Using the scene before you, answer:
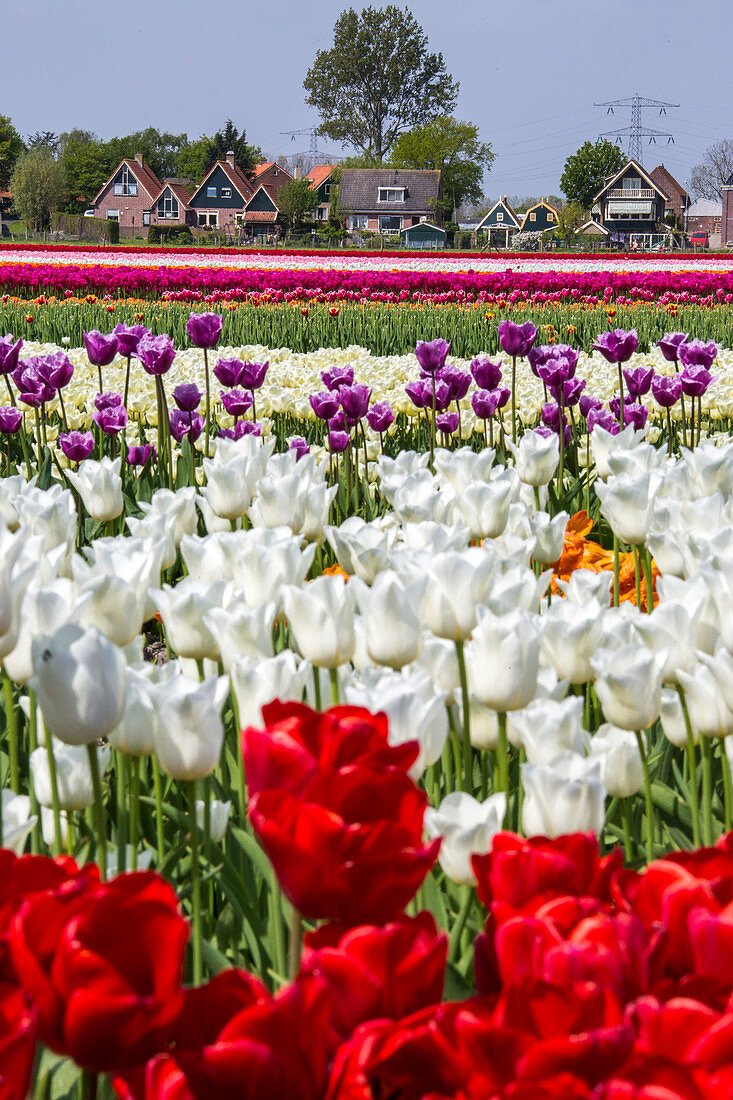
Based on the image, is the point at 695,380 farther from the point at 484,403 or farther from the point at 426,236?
the point at 426,236

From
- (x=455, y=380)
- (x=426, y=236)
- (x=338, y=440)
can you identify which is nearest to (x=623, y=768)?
(x=338, y=440)

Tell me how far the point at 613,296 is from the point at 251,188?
75675 millimetres

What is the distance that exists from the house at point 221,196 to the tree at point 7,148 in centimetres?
1469

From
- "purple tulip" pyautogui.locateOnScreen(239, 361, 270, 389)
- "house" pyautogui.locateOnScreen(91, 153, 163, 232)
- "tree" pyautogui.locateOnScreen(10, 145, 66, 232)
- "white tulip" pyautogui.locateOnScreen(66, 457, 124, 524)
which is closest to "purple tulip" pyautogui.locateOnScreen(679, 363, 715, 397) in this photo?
→ "purple tulip" pyautogui.locateOnScreen(239, 361, 270, 389)


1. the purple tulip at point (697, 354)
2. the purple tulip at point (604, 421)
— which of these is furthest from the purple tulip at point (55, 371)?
the purple tulip at point (697, 354)

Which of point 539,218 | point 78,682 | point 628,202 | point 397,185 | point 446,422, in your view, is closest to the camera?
point 78,682

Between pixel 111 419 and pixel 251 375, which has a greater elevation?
pixel 251 375

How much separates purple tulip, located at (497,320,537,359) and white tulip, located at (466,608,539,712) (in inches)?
104

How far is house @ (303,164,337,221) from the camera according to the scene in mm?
91000

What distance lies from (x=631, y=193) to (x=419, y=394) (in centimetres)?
8815

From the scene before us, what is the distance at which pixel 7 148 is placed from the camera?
8031cm

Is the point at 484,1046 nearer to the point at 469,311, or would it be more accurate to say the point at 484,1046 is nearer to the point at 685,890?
the point at 685,890

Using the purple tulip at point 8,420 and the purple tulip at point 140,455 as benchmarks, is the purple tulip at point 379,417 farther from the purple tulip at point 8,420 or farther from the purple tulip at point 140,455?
the purple tulip at point 8,420

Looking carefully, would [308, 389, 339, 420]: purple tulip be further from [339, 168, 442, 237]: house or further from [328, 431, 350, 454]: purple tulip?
[339, 168, 442, 237]: house
